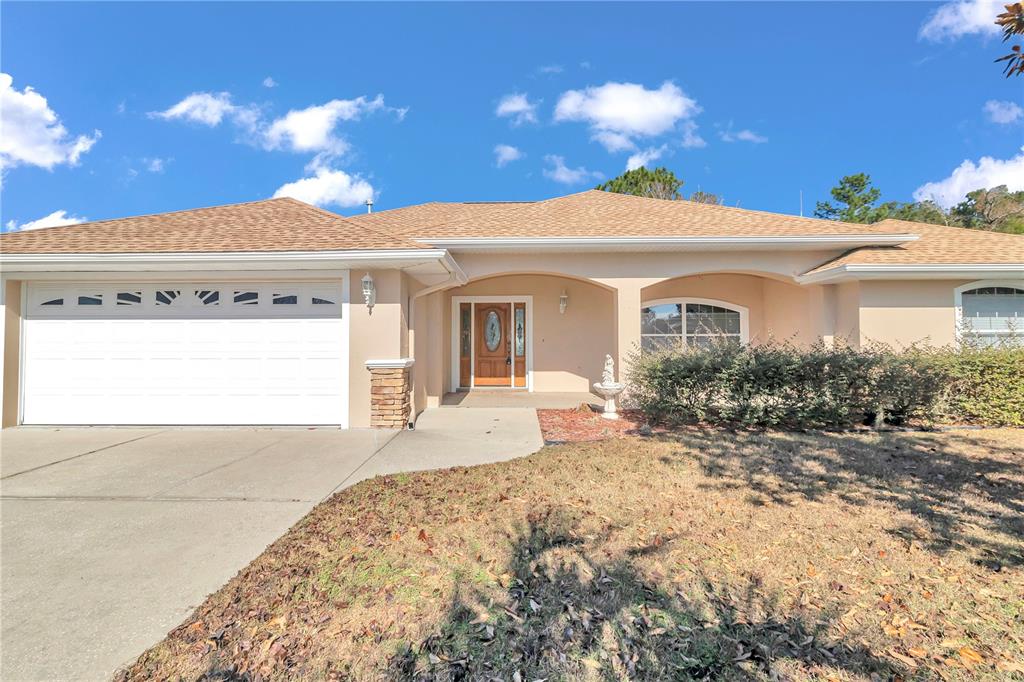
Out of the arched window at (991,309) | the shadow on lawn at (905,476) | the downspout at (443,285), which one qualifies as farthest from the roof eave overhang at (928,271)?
the downspout at (443,285)

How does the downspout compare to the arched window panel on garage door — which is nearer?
the arched window panel on garage door

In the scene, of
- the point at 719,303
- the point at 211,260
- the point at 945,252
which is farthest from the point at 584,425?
the point at 945,252

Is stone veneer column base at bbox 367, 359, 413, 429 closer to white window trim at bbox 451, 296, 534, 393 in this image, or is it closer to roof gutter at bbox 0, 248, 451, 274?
roof gutter at bbox 0, 248, 451, 274

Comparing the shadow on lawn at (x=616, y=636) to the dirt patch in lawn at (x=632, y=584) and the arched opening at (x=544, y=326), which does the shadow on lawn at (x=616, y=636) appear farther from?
the arched opening at (x=544, y=326)

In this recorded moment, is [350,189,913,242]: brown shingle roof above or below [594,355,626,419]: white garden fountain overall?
above

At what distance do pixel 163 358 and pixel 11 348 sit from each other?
2361 millimetres

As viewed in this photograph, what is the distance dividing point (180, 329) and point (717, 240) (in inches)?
386

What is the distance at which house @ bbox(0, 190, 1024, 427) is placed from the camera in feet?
23.2

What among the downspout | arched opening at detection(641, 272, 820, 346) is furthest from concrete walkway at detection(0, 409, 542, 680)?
arched opening at detection(641, 272, 820, 346)

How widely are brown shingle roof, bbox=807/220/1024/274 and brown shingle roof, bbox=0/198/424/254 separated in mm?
8442

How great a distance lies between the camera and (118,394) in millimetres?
7203

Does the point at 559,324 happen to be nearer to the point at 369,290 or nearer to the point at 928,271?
the point at 369,290

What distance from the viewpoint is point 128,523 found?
11.9 feet

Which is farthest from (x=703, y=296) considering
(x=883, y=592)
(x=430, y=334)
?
(x=883, y=592)
